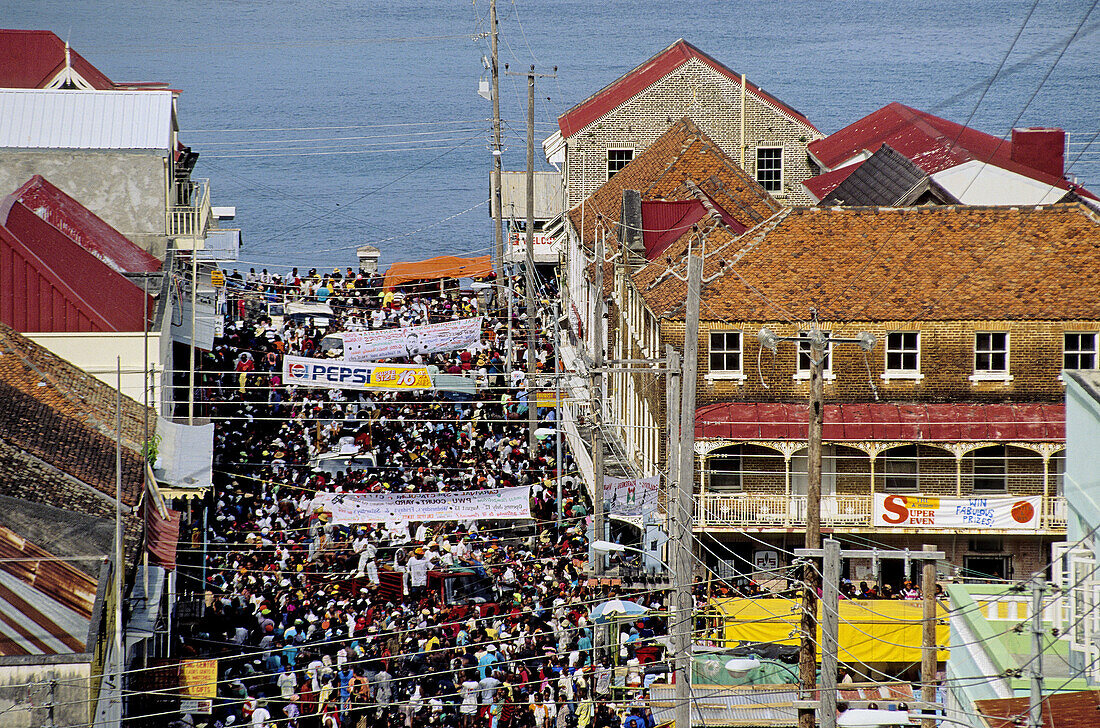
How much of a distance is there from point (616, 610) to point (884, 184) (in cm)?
2226

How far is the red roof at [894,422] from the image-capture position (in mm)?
34281

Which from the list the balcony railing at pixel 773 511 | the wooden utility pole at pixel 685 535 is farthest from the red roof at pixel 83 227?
the wooden utility pole at pixel 685 535

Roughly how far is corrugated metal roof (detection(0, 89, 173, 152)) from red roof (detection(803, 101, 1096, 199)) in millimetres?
21558

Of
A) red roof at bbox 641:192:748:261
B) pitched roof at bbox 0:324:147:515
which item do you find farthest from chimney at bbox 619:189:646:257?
pitched roof at bbox 0:324:147:515

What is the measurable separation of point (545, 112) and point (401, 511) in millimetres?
87814

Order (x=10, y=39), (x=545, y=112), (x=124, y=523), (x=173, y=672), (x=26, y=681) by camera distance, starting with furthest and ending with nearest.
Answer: (x=545, y=112), (x=10, y=39), (x=124, y=523), (x=173, y=672), (x=26, y=681)

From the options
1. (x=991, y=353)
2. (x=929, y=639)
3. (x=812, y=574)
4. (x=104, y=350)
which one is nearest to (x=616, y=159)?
(x=991, y=353)

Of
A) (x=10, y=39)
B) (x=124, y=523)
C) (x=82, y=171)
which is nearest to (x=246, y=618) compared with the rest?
(x=124, y=523)

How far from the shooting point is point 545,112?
119m

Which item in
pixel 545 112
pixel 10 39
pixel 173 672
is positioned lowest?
pixel 173 672

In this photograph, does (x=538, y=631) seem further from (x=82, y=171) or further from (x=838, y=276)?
(x=82, y=171)

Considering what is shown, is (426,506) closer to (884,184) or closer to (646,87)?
(884,184)

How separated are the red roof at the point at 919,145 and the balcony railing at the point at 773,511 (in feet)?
50.6

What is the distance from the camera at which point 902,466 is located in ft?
116
